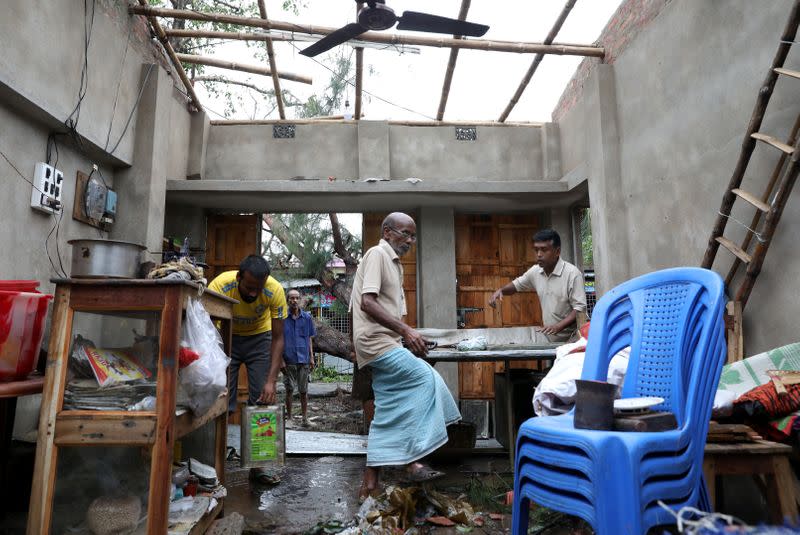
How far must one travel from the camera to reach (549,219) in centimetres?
795

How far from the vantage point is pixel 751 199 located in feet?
11.6

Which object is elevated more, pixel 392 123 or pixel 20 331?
pixel 392 123

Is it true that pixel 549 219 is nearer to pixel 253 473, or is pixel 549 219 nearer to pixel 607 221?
pixel 607 221

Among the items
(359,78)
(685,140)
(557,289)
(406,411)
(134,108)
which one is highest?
(359,78)

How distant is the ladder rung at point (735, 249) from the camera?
3.56 metres

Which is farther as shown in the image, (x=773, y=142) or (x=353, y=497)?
(x=353, y=497)

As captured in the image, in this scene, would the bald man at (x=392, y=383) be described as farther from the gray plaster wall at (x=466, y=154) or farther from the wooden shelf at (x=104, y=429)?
the gray plaster wall at (x=466, y=154)

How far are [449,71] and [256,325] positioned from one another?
4.20 metres

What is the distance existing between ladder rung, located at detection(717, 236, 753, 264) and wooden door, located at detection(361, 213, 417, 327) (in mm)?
4718

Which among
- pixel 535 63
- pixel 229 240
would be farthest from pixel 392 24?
pixel 229 240

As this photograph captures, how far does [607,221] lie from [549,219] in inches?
90.5

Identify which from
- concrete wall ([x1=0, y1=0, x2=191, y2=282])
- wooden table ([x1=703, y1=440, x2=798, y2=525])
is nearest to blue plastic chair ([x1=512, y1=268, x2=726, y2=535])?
wooden table ([x1=703, y1=440, x2=798, y2=525])

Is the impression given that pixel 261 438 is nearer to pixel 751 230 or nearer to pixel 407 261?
pixel 751 230

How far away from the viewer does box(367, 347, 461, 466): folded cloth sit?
10.4ft
